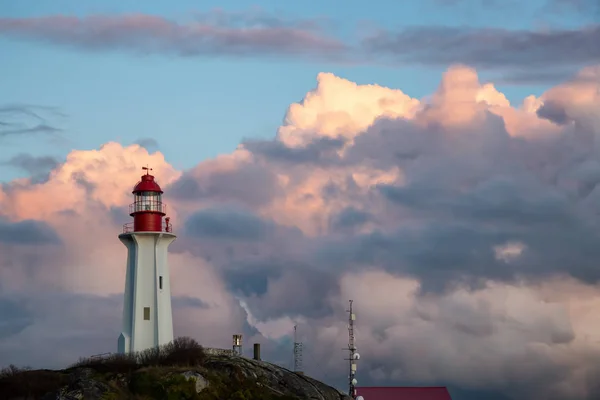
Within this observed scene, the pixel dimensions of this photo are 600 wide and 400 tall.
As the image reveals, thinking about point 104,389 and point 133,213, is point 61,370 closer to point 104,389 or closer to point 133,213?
point 104,389

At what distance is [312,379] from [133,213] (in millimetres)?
17692

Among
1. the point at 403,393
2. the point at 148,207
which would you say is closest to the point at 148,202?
the point at 148,207

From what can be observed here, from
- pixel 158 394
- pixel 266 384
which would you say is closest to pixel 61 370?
pixel 158 394

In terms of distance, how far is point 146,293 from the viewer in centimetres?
8462

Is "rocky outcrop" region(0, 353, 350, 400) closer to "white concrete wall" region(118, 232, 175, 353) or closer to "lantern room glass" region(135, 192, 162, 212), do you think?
"white concrete wall" region(118, 232, 175, 353)

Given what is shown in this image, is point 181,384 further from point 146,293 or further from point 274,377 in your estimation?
point 146,293

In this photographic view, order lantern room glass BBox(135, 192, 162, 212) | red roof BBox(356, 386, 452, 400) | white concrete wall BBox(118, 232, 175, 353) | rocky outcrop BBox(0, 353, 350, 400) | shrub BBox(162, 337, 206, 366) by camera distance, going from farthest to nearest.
Result: red roof BBox(356, 386, 452, 400) → lantern room glass BBox(135, 192, 162, 212) → white concrete wall BBox(118, 232, 175, 353) → shrub BBox(162, 337, 206, 366) → rocky outcrop BBox(0, 353, 350, 400)

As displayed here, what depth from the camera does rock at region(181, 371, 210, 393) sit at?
253ft

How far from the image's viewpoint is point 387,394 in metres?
102

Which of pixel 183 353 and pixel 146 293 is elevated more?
pixel 146 293

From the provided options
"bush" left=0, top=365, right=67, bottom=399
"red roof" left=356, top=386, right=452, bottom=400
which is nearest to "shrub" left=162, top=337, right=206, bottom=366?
"bush" left=0, top=365, right=67, bottom=399

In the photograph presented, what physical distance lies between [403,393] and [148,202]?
102 ft

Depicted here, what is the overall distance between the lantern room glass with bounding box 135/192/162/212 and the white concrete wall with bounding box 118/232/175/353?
224cm

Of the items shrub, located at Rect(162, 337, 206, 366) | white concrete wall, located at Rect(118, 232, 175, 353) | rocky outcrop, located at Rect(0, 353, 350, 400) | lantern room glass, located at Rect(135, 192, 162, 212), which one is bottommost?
rocky outcrop, located at Rect(0, 353, 350, 400)
